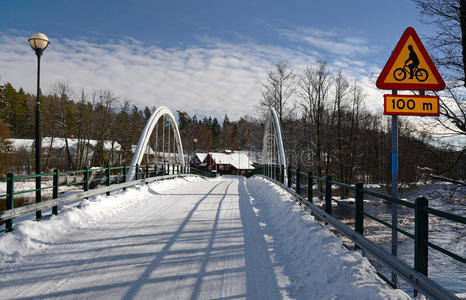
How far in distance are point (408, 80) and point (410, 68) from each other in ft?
0.46

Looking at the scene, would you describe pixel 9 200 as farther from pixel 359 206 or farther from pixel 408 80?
pixel 408 80

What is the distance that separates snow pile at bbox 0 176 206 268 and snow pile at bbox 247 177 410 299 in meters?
3.79

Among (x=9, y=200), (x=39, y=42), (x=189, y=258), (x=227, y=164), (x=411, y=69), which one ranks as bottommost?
(x=227, y=164)

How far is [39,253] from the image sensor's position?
4.73 metres

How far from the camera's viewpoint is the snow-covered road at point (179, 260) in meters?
3.42

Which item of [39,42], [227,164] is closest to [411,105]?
[39,42]

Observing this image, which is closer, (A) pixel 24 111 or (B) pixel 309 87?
(B) pixel 309 87

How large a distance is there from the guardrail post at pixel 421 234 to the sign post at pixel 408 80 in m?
0.68

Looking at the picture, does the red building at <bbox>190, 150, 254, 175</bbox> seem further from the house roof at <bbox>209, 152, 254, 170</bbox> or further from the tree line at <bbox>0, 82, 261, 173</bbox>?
the tree line at <bbox>0, 82, 261, 173</bbox>

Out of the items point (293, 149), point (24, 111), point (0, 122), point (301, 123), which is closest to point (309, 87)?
point (301, 123)

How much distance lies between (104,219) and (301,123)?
108 ft

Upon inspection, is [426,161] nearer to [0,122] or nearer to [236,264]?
[236,264]

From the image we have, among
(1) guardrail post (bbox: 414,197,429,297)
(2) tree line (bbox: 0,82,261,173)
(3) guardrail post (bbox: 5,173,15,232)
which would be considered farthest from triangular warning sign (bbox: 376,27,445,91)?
(2) tree line (bbox: 0,82,261,173)

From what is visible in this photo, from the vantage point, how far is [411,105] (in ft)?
11.6
